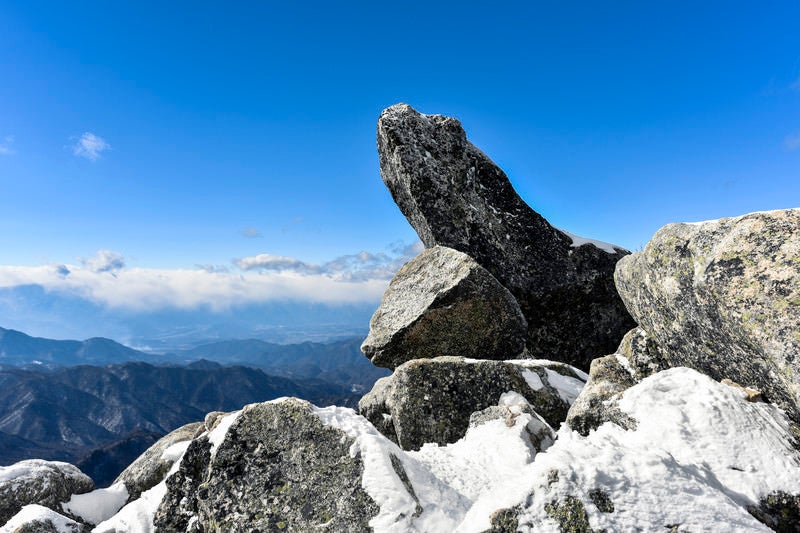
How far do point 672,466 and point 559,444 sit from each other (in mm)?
1627

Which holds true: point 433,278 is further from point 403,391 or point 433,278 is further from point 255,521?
point 255,521

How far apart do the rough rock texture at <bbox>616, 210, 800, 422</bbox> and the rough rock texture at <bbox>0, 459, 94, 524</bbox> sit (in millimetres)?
16269

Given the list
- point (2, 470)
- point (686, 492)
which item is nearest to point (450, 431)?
point (686, 492)

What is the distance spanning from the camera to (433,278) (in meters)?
17.8

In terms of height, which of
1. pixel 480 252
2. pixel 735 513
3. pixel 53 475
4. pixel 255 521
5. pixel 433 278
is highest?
pixel 480 252

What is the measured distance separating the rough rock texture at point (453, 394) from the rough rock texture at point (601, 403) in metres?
1.50

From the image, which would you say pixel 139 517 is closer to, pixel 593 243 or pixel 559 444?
pixel 559 444

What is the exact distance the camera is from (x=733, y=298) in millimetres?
7359

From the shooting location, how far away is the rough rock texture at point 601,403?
25.3 feet

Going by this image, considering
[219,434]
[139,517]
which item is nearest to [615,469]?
[219,434]

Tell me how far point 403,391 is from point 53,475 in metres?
10.6

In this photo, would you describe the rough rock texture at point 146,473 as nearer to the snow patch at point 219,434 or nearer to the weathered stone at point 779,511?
the snow patch at point 219,434

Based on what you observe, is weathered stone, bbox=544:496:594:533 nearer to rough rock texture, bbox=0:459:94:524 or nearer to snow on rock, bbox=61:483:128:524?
snow on rock, bbox=61:483:128:524

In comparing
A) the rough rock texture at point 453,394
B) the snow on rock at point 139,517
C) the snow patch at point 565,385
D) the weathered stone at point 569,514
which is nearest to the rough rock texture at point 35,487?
the snow on rock at point 139,517
